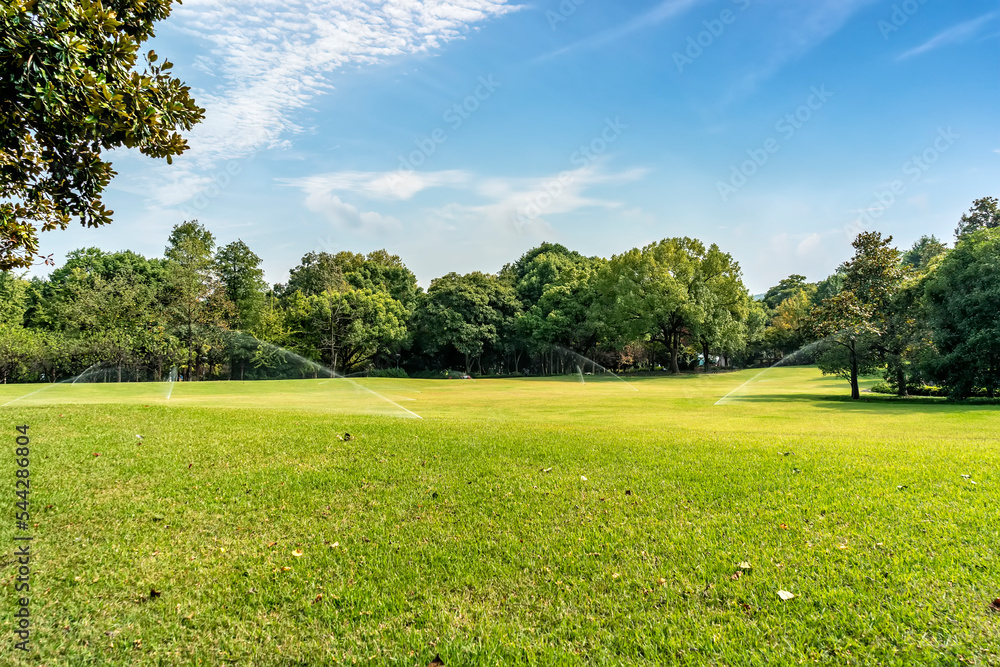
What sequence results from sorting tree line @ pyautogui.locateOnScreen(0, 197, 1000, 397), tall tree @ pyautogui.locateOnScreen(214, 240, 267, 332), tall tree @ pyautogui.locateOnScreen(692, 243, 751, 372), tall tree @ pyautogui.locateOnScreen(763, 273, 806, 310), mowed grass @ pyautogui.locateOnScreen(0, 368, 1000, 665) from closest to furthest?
1. mowed grass @ pyautogui.locateOnScreen(0, 368, 1000, 665)
2. tree line @ pyautogui.locateOnScreen(0, 197, 1000, 397)
3. tall tree @ pyautogui.locateOnScreen(692, 243, 751, 372)
4. tall tree @ pyautogui.locateOnScreen(214, 240, 267, 332)
5. tall tree @ pyautogui.locateOnScreen(763, 273, 806, 310)

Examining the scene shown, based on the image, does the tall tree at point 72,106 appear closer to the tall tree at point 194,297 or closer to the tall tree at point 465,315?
the tall tree at point 194,297

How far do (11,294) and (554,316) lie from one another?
55.9 metres

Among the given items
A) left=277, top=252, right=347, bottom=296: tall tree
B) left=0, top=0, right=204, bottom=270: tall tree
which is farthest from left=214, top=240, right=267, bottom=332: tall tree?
left=0, top=0, right=204, bottom=270: tall tree

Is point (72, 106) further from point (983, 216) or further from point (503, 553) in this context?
point (983, 216)

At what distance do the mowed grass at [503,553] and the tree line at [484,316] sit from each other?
66.0 feet

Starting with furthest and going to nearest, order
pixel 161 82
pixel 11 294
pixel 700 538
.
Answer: pixel 11 294 → pixel 161 82 → pixel 700 538

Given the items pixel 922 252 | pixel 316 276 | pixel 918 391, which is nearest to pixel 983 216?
pixel 922 252

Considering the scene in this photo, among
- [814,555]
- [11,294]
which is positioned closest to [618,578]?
[814,555]

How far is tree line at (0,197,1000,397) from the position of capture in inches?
1034

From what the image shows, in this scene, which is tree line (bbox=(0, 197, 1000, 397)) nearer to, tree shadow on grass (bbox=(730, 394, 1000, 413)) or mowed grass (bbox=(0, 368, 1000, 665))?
tree shadow on grass (bbox=(730, 394, 1000, 413))

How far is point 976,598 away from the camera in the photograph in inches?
164

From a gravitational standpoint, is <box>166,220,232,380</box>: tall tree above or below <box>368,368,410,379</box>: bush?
above

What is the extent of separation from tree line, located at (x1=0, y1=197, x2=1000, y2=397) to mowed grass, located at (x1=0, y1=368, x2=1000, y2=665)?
20.1m

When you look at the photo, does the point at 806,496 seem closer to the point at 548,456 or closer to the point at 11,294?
the point at 548,456
